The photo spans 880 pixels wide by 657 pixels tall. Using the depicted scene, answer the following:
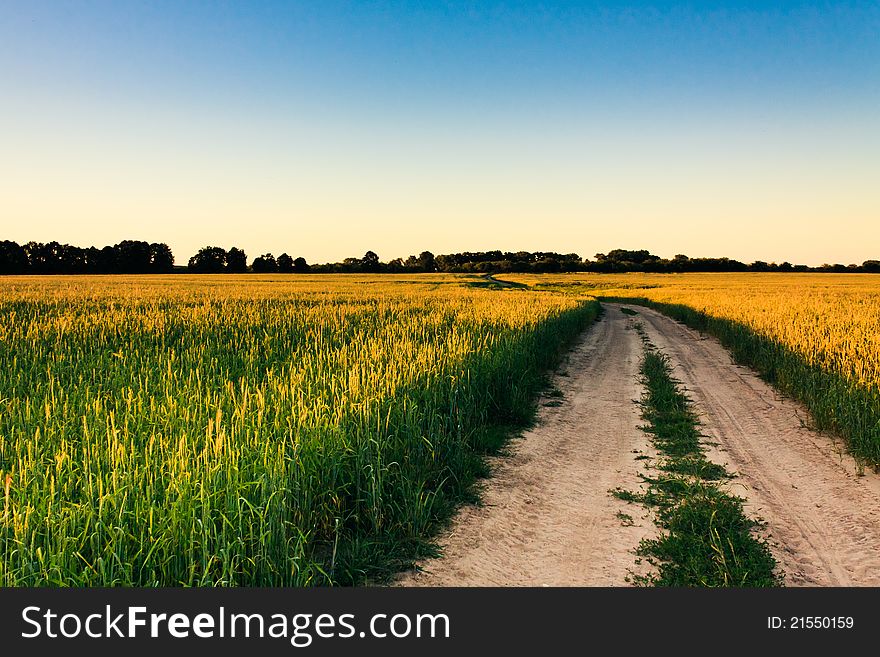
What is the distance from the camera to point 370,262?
456 feet

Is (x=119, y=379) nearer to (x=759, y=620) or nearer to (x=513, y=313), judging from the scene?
(x=759, y=620)

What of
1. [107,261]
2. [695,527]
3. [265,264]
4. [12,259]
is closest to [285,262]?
[265,264]

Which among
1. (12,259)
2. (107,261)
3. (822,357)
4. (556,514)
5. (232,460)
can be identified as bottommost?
(556,514)

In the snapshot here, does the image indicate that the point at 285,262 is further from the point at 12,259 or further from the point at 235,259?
the point at 12,259

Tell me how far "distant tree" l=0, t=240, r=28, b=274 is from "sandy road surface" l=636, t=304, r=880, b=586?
151777 mm

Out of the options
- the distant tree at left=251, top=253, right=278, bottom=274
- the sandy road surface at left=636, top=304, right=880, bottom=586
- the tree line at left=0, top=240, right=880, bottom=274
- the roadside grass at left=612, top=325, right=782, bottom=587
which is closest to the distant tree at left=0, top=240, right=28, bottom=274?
the tree line at left=0, top=240, right=880, bottom=274

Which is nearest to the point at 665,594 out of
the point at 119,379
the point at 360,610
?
the point at 360,610

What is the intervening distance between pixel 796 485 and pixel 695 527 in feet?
7.88

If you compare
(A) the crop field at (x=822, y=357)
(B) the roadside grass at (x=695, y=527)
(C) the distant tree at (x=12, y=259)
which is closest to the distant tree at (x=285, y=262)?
(C) the distant tree at (x=12, y=259)

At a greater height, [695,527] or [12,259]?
[12,259]

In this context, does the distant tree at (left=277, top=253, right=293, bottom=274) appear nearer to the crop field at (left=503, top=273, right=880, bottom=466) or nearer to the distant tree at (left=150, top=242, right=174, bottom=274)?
the distant tree at (left=150, top=242, right=174, bottom=274)

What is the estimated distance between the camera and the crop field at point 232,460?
3.48 metres

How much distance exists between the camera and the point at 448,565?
4488 millimetres

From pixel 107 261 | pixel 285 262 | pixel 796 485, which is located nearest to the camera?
pixel 796 485
